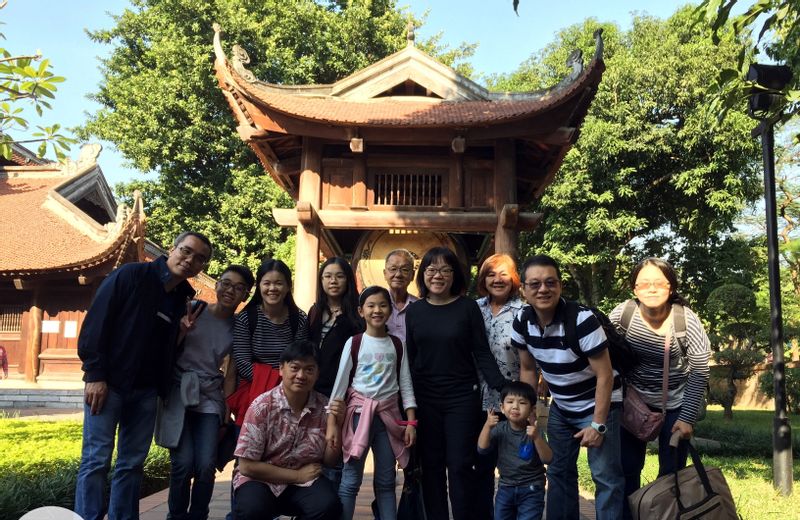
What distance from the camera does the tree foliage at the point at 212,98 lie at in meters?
21.1

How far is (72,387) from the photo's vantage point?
15.6 metres

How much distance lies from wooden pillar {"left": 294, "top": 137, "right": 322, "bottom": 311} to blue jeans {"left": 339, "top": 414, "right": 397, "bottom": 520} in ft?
16.0

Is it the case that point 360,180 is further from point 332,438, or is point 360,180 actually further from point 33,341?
point 33,341

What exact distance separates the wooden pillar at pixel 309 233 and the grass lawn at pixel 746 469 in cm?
397

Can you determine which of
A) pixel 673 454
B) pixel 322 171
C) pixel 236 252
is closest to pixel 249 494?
pixel 673 454

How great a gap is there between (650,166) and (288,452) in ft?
57.5

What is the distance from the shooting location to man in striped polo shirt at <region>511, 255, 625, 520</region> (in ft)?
10.4

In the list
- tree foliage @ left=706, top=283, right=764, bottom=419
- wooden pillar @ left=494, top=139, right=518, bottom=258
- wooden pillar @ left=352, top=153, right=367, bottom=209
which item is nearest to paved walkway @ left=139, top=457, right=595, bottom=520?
wooden pillar @ left=494, top=139, right=518, bottom=258

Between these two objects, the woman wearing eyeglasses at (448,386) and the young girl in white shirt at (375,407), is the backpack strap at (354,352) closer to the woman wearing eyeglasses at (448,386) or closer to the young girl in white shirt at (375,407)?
the young girl in white shirt at (375,407)

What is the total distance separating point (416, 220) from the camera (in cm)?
857

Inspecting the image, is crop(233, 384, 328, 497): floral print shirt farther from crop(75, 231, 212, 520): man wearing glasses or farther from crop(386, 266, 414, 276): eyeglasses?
crop(386, 266, 414, 276): eyeglasses

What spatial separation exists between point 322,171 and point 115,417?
234 inches

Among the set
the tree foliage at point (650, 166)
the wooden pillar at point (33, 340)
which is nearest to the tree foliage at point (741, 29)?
the tree foliage at point (650, 166)

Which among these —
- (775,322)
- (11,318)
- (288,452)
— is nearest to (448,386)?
(288,452)
